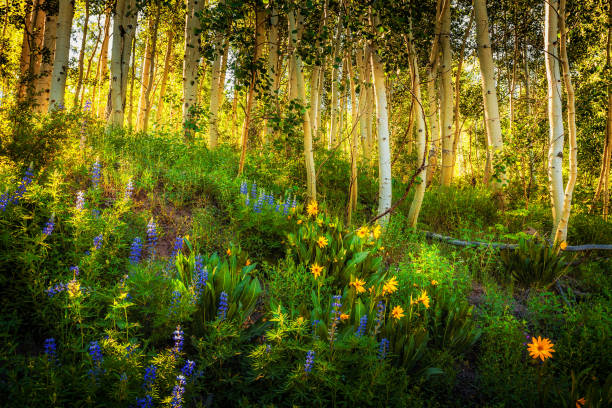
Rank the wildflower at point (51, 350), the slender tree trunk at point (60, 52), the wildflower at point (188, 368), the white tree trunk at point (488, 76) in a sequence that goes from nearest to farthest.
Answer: the wildflower at point (51, 350) < the wildflower at point (188, 368) < the slender tree trunk at point (60, 52) < the white tree trunk at point (488, 76)

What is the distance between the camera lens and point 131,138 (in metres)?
6.34

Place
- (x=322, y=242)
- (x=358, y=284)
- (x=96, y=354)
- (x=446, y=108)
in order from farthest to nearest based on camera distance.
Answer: (x=446, y=108), (x=322, y=242), (x=358, y=284), (x=96, y=354)

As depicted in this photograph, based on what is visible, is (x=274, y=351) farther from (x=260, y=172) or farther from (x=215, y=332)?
(x=260, y=172)

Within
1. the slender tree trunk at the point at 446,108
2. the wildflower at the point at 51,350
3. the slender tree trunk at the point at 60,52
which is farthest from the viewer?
the slender tree trunk at the point at 446,108

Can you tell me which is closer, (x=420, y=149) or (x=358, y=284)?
(x=358, y=284)

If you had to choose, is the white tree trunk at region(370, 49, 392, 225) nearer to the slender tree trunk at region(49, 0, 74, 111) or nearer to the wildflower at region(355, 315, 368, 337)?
the wildflower at region(355, 315, 368, 337)

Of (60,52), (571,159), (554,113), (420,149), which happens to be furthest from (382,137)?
(60,52)

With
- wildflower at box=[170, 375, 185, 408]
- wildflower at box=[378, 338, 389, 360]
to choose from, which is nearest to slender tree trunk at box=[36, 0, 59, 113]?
wildflower at box=[170, 375, 185, 408]

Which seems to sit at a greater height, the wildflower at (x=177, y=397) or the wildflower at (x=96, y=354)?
the wildflower at (x=96, y=354)

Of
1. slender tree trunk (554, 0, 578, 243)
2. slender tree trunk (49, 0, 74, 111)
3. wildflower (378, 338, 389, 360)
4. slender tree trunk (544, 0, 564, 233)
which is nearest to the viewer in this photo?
wildflower (378, 338, 389, 360)

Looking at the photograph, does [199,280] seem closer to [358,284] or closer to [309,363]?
[309,363]

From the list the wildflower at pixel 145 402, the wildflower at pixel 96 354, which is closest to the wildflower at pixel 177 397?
the wildflower at pixel 145 402

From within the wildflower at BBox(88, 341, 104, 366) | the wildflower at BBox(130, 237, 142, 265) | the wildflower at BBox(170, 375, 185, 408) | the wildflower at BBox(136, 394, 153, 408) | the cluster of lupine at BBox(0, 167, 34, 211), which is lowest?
the wildflower at BBox(136, 394, 153, 408)

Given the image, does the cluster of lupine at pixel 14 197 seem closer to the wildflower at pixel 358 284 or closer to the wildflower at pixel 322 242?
the wildflower at pixel 322 242
